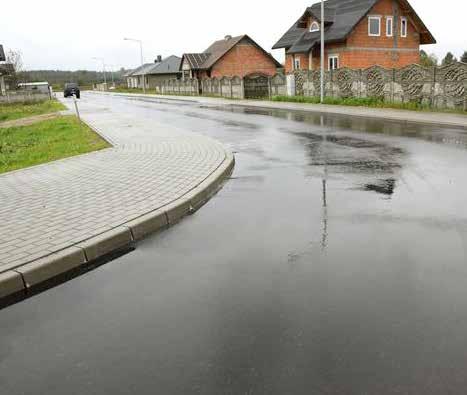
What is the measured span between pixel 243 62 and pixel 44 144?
5046 centimetres

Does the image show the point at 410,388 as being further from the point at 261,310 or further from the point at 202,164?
the point at 202,164

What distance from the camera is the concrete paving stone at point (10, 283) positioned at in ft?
14.0

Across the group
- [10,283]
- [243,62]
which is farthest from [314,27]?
[10,283]

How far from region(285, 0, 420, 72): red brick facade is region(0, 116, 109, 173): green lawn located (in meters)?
28.5

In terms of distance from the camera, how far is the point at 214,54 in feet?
216

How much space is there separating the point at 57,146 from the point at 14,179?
5.87 meters

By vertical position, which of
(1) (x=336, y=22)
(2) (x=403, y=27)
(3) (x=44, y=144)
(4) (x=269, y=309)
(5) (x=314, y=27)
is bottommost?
(4) (x=269, y=309)

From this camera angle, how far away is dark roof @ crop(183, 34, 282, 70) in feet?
203

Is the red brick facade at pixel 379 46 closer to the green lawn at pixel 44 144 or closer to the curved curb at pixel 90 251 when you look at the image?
the green lawn at pixel 44 144

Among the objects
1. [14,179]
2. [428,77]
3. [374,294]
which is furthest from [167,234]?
[428,77]

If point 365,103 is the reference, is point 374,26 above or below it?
above

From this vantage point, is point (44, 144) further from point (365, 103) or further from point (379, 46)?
point (379, 46)

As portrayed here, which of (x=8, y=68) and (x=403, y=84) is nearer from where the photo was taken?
(x=403, y=84)

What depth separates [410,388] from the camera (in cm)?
280
